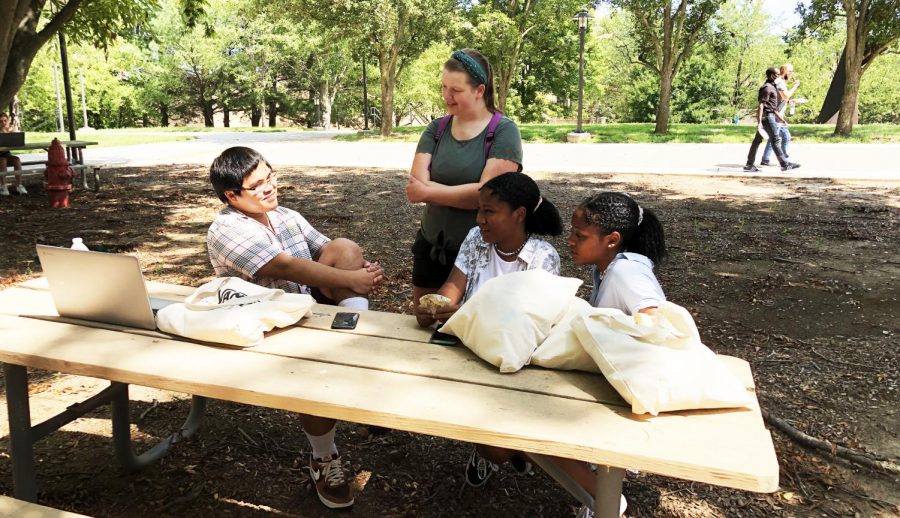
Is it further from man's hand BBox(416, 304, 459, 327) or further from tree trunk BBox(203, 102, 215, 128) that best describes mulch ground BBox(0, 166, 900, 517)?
tree trunk BBox(203, 102, 215, 128)

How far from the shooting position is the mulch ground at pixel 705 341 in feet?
8.66

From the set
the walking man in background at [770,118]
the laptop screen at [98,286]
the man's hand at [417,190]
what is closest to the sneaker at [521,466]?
the man's hand at [417,190]

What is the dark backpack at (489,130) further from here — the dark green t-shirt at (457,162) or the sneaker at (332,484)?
the sneaker at (332,484)

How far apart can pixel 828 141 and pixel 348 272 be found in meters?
18.2

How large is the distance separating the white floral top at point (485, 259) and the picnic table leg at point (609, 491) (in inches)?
39.6

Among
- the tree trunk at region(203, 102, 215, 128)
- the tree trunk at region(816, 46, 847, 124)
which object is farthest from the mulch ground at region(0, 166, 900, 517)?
the tree trunk at region(203, 102, 215, 128)

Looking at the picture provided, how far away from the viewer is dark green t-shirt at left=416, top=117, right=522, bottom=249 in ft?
9.75

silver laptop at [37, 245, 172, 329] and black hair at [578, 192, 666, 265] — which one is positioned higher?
black hair at [578, 192, 666, 265]

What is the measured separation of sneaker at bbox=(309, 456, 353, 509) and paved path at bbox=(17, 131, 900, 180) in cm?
1078

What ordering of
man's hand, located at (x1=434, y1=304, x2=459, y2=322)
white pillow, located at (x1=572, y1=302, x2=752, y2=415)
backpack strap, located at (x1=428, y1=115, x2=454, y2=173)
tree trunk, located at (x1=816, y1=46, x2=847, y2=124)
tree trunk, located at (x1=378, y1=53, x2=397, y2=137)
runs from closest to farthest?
white pillow, located at (x1=572, y1=302, x2=752, y2=415)
man's hand, located at (x1=434, y1=304, x2=459, y2=322)
backpack strap, located at (x1=428, y1=115, x2=454, y2=173)
tree trunk, located at (x1=378, y1=53, x2=397, y2=137)
tree trunk, located at (x1=816, y1=46, x2=847, y2=124)

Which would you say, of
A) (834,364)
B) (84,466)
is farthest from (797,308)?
(84,466)

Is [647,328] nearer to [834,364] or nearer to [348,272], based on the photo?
[348,272]

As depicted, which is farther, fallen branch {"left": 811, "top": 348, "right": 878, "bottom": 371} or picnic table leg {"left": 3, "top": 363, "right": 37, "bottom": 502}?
fallen branch {"left": 811, "top": 348, "right": 878, "bottom": 371}

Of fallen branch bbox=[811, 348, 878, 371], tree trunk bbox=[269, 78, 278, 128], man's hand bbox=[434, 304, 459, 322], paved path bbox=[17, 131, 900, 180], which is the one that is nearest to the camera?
man's hand bbox=[434, 304, 459, 322]
